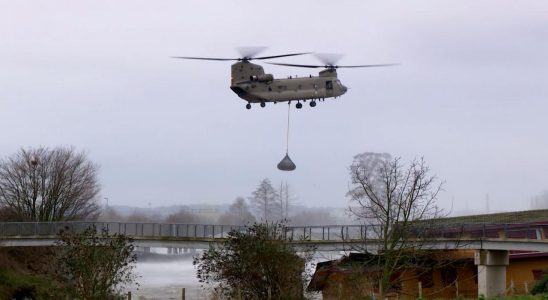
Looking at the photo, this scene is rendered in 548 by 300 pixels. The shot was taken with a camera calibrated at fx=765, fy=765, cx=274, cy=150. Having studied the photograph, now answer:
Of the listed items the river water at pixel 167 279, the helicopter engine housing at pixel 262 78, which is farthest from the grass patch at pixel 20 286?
the helicopter engine housing at pixel 262 78

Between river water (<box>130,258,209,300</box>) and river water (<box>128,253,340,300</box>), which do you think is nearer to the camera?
river water (<box>128,253,340,300</box>)

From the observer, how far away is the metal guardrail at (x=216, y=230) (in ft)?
165

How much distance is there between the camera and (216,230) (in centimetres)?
5878

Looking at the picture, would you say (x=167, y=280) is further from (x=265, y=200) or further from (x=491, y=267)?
(x=265, y=200)

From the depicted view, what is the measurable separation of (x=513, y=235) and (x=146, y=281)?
3708 cm

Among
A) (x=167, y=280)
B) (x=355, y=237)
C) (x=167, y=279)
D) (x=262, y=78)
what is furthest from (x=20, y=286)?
(x=355, y=237)

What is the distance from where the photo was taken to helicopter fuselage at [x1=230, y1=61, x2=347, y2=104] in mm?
46219

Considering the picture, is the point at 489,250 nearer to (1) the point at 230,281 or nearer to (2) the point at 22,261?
(1) the point at 230,281

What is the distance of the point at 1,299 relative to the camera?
1999 inches

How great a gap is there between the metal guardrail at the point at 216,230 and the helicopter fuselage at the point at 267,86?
8090 millimetres

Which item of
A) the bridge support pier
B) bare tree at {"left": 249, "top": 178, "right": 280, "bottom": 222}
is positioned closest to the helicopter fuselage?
the bridge support pier

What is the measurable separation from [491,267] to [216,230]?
20439 mm

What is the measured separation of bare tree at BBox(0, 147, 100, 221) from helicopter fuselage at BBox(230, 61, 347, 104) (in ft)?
126

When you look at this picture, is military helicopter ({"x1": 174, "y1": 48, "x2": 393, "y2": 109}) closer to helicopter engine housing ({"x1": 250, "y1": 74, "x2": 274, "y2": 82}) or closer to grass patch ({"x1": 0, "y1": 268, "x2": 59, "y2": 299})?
helicopter engine housing ({"x1": 250, "y1": 74, "x2": 274, "y2": 82})
